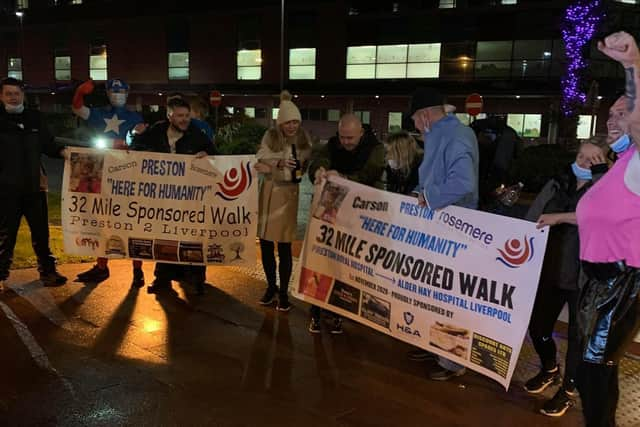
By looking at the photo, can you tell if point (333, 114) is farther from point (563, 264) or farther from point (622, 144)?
point (622, 144)

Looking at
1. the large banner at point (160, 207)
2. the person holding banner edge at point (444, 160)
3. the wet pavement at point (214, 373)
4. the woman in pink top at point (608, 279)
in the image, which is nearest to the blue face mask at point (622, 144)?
the woman in pink top at point (608, 279)

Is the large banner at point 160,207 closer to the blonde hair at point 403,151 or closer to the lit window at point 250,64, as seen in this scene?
the blonde hair at point 403,151

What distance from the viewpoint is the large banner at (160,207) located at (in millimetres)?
5828

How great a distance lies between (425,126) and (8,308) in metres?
4.19

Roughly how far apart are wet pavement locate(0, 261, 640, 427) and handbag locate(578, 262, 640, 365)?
0.99 meters

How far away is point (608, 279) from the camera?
10.0 feet

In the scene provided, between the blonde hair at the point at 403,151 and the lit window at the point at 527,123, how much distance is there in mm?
29868

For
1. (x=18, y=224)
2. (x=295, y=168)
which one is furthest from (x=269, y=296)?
(x=18, y=224)

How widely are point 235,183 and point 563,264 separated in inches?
123

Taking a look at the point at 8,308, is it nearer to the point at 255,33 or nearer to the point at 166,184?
the point at 166,184

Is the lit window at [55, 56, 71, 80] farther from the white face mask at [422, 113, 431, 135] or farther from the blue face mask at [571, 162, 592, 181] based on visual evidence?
the blue face mask at [571, 162, 592, 181]

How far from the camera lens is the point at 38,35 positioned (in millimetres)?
48750

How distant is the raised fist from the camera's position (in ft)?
8.51

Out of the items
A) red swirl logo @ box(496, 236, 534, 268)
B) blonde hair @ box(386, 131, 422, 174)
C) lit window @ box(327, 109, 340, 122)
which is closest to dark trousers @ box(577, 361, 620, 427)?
red swirl logo @ box(496, 236, 534, 268)
